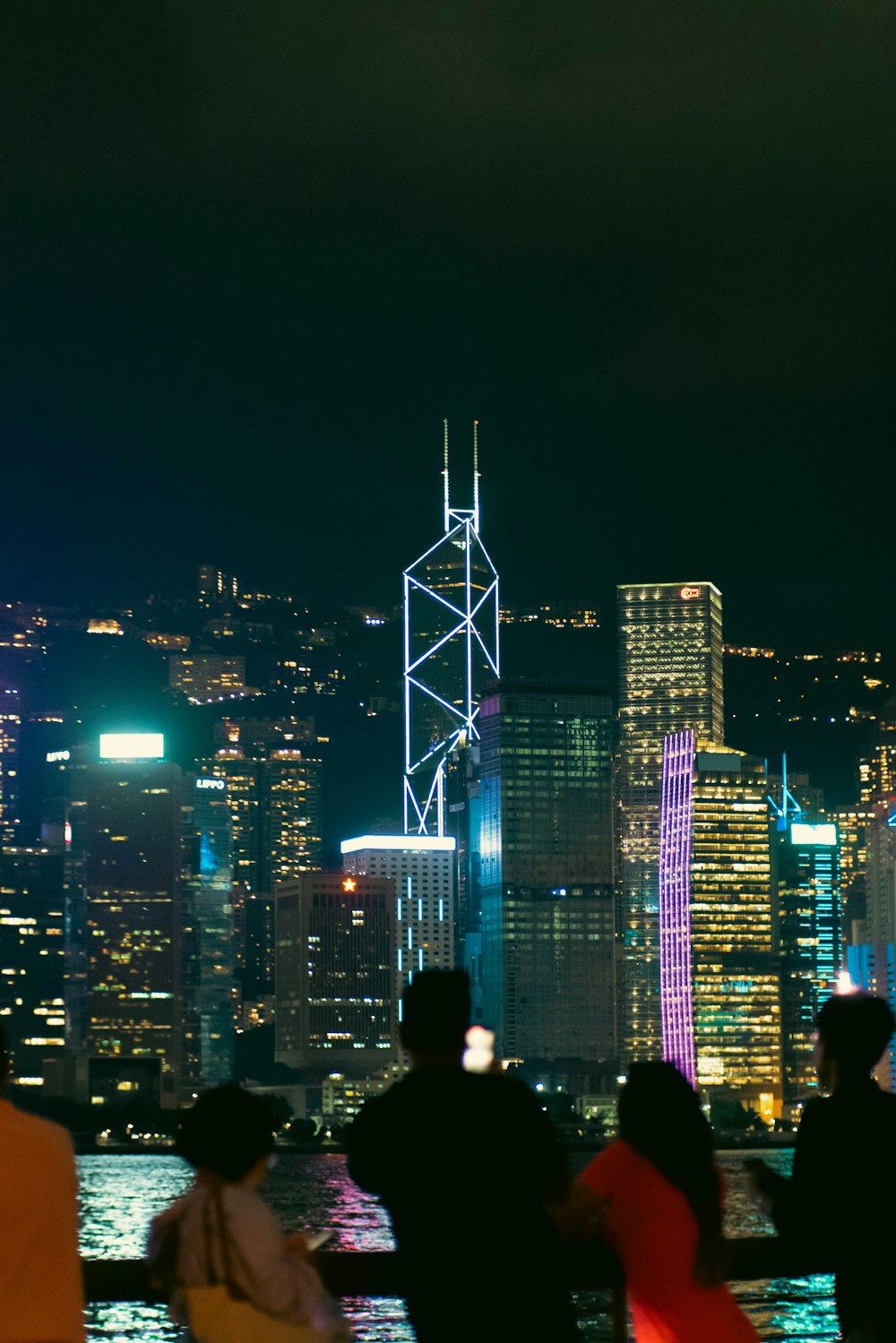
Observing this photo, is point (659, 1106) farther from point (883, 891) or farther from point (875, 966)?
point (883, 891)

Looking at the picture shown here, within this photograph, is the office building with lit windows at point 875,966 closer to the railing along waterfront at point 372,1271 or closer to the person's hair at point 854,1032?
the railing along waterfront at point 372,1271

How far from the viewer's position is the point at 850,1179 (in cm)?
716

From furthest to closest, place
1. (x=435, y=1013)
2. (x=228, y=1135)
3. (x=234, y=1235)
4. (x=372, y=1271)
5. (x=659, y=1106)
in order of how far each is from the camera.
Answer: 1. (x=372, y=1271)
2. (x=659, y=1106)
3. (x=435, y=1013)
4. (x=228, y=1135)
5. (x=234, y=1235)

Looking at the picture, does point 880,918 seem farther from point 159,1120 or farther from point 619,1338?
point 619,1338

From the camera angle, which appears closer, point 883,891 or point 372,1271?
point 372,1271

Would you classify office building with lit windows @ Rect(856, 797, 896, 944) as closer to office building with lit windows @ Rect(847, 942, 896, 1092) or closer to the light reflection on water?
office building with lit windows @ Rect(847, 942, 896, 1092)

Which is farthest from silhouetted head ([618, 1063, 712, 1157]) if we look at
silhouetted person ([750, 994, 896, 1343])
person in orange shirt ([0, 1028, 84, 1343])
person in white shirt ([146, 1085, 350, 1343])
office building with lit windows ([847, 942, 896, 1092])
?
office building with lit windows ([847, 942, 896, 1092])

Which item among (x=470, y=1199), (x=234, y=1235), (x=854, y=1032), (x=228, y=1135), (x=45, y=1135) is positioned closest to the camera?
Answer: (x=45, y=1135)

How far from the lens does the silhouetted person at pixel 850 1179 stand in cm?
714

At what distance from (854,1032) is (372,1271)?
5.70 feet

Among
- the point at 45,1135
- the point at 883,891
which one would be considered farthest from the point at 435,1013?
the point at 883,891

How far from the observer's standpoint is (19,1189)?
19.1 ft

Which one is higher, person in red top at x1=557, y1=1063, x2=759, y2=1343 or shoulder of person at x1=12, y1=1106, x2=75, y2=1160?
shoulder of person at x1=12, y1=1106, x2=75, y2=1160

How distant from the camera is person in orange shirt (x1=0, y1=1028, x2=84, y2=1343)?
582 centimetres
